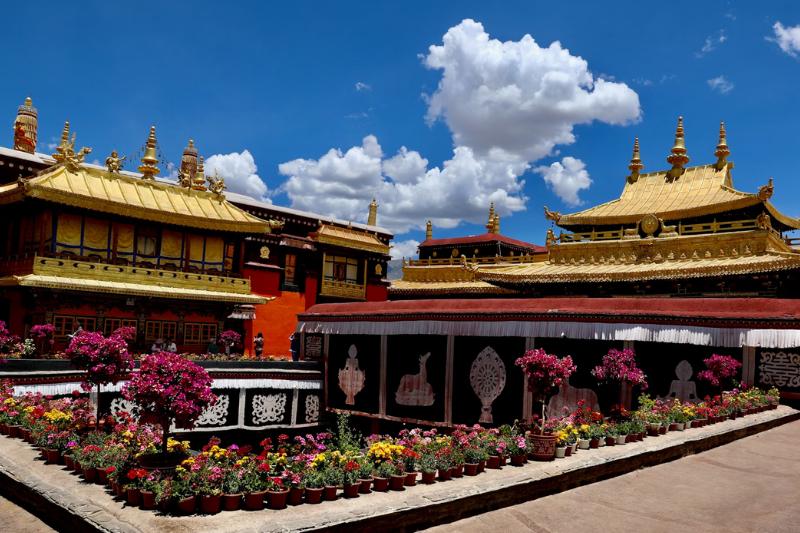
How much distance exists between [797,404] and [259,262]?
25.5m

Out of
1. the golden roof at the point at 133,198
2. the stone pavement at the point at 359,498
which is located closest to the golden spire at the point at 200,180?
the golden roof at the point at 133,198

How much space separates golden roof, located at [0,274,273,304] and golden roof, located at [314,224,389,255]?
738cm

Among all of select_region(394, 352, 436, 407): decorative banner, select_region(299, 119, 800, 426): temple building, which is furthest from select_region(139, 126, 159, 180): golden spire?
select_region(394, 352, 436, 407): decorative banner

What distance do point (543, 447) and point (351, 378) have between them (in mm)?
13407

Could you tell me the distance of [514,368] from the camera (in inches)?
719

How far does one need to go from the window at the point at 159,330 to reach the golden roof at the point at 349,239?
10.7 meters

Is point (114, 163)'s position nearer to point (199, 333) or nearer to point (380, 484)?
point (199, 333)

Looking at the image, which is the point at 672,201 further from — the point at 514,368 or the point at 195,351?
the point at 195,351

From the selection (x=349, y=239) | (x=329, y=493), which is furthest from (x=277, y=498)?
(x=349, y=239)

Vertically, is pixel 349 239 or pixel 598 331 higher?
pixel 349 239

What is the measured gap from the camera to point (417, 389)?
2042cm

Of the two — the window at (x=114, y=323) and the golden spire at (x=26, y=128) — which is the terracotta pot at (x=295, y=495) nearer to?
the window at (x=114, y=323)

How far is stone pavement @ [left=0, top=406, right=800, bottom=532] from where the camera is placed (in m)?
6.61

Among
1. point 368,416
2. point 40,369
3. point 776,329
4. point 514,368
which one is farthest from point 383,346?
point 776,329
